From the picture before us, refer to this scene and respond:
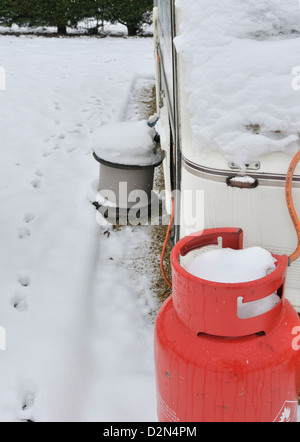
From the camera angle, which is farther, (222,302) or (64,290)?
(64,290)


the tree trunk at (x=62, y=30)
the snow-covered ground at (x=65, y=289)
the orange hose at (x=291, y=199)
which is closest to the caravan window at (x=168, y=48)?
the orange hose at (x=291, y=199)

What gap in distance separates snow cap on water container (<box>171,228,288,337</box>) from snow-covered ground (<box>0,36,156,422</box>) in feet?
2.41

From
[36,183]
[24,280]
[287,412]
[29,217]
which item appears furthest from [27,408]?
[36,183]

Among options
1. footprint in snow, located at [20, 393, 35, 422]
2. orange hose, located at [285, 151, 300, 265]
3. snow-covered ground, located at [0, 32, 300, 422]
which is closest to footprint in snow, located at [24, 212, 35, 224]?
snow-covered ground, located at [0, 32, 300, 422]

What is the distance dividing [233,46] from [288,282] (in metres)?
0.96

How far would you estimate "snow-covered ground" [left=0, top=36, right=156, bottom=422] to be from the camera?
6.53ft

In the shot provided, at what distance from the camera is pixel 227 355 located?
1333 mm

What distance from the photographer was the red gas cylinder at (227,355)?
132 cm

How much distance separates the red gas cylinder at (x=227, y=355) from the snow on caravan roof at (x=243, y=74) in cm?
46

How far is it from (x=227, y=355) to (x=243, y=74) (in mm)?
967

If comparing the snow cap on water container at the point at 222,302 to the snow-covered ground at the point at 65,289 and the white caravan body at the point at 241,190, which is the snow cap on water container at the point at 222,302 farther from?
the snow-covered ground at the point at 65,289

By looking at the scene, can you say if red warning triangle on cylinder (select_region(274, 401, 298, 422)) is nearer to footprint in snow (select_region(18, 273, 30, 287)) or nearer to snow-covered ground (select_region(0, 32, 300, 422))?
snow-covered ground (select_region(0, 32, 300, 422))

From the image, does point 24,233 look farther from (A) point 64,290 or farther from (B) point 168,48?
(B) point 168,48
